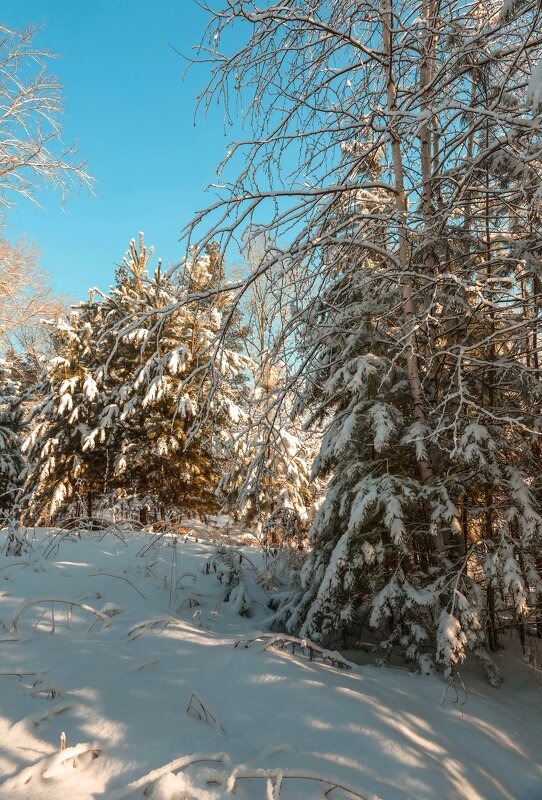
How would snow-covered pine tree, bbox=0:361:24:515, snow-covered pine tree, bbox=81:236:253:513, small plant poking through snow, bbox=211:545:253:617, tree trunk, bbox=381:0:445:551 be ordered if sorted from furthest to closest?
snow-covered pine tree, bbox=0:361:24:515, snow-covered pine tree, bbox=81:236:253:513, small plant poking through snow, bbox=211:545:253:617, tree trunk, bbox=381:0:445:551

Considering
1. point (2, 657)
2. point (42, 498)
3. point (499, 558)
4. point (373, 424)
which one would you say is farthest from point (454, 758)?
point (42, 498)

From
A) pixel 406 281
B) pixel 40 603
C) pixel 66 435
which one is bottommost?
pixel 40 603

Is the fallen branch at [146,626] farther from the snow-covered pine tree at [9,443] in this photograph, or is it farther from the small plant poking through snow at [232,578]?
the snow-covered pine tree at [9,443]

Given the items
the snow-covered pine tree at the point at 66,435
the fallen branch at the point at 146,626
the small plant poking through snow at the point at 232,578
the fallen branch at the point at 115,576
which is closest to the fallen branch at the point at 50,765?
the fallen branch at the point at 146,626

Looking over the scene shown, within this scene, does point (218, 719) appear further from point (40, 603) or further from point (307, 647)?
point (40, 603)

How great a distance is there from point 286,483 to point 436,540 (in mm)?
5859

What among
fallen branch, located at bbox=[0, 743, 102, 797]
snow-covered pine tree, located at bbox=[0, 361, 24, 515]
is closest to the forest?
fallen branch, located at bbox=[0, 743, 102, 797]

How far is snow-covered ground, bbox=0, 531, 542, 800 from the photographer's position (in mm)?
1680

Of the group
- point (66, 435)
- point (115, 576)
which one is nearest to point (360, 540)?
point (115, 576)

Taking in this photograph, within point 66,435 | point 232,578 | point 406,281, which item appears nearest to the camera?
point 406,281

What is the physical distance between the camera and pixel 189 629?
320cm

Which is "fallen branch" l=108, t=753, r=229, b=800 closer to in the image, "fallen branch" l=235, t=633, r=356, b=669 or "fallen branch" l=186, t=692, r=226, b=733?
"fallen branch" l=186, t=692, r=226, b=733

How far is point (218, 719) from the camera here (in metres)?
2.09

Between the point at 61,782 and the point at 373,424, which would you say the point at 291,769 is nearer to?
the point at 61,782
